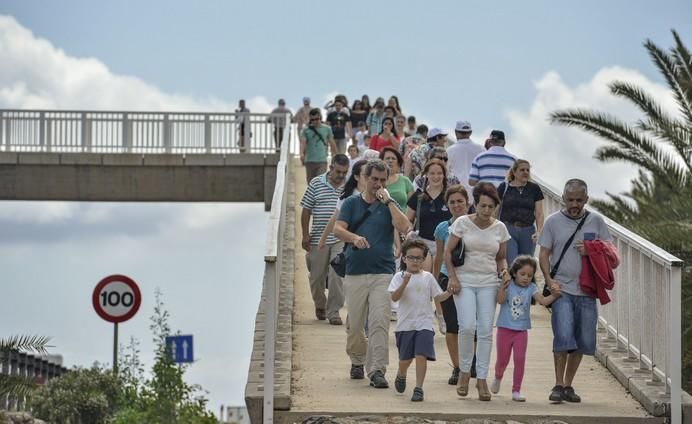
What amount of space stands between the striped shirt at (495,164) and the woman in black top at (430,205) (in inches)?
64.9

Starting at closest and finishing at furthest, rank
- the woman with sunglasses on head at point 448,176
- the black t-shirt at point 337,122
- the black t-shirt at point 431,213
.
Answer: the black t-shirt at point 431,213 < the woman with sunglasses on head at point 448,176 < the black t-shirt at point 337,122

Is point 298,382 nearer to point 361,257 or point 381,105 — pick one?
point 361,257

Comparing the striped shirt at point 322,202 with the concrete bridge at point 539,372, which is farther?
the striped shirt at point 322,202

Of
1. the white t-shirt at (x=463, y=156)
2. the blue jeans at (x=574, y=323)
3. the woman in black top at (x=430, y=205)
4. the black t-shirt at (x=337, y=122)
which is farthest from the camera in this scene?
the black t-shirt at (x=337, y=122)

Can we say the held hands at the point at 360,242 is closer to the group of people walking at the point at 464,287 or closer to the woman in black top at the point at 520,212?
the group of people walking at the point at 464,287

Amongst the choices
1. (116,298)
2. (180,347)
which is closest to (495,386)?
(180,347)

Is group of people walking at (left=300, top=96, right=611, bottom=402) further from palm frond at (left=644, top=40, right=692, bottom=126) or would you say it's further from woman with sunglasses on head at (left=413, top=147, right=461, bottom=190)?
palm frond at (left=644, top=40, right=692, bottom=126)

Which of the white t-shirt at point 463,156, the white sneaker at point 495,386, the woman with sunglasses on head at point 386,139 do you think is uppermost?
the woman with sunglasses on head at point 386,139

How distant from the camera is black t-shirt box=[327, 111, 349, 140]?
32.8m

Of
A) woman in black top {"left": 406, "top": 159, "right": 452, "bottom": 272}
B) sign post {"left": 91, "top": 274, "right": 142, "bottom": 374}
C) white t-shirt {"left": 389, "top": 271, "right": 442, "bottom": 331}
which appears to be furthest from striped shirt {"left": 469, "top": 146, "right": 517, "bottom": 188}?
sign post {"left": 91, "top": 274, "right": 142, "bottom": 374}

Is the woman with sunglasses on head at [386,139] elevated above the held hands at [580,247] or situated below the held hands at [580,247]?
above

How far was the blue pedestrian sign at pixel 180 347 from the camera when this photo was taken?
20234 millimetres

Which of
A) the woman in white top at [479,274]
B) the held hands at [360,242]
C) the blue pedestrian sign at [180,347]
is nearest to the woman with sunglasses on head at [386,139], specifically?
the blue pedestrian sign at [180,347]

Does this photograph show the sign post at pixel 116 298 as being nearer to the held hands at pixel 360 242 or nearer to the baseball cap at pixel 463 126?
the baseball cap at pixel 463 126
